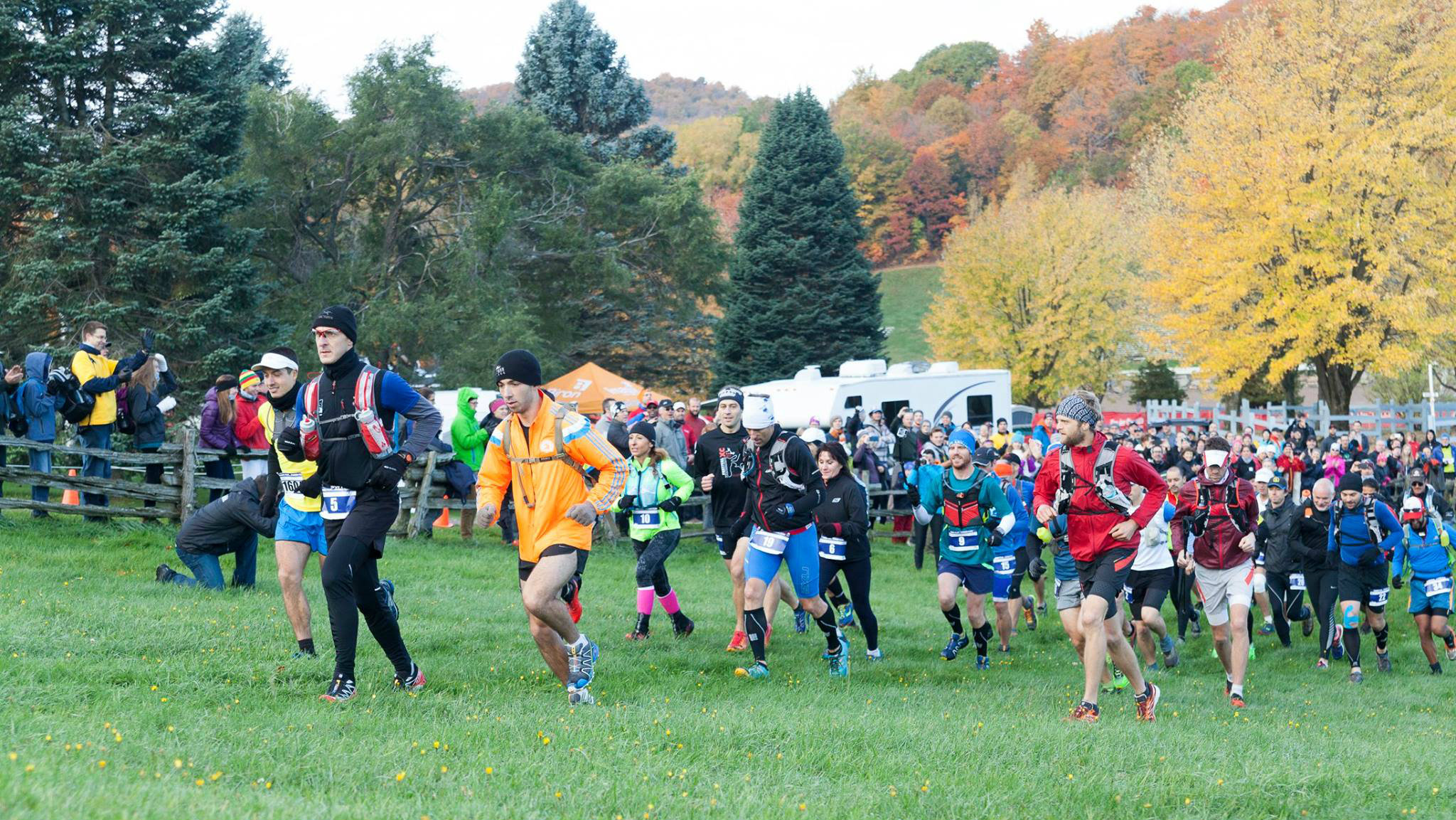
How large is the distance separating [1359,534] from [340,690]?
34.7 ft

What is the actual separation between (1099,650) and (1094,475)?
3.68 feet

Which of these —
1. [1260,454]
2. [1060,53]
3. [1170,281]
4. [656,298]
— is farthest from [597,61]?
[1060,53]

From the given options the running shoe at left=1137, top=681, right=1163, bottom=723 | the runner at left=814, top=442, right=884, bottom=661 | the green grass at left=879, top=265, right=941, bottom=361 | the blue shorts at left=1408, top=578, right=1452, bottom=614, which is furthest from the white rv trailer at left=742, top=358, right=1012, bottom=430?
the green grass at left=879, top=265, right=941, bottom=361

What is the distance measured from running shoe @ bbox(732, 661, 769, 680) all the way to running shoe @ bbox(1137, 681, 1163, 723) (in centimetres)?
263

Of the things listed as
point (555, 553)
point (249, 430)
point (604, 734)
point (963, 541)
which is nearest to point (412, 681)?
point (555, 553)

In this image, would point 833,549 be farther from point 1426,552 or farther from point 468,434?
point 468,434

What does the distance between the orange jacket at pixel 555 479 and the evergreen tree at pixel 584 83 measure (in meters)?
43.8

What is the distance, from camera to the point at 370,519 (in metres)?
7.26

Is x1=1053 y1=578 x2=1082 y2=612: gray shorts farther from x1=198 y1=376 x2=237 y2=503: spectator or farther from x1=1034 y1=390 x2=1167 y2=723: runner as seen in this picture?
x1=198 y1=376 x2=237 y2=503: spectator

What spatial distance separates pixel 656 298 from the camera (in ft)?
144

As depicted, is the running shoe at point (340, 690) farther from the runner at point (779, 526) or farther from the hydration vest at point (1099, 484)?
the hydration vest at point (1099, 484)

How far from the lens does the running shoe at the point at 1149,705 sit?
8508mm

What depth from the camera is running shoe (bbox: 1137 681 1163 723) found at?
27.9 ft

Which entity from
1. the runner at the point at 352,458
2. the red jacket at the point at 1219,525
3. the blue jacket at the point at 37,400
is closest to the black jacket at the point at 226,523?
the runner at the point at 352,458
